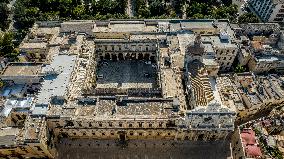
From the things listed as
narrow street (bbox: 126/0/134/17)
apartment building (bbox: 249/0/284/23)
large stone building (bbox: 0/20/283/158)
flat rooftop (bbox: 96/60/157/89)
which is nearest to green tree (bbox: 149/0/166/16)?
narrow street (bbox: 126/0/134/17)

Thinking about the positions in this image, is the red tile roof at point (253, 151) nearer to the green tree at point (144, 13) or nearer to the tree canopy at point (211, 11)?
the tree canopy at point (211, 11)

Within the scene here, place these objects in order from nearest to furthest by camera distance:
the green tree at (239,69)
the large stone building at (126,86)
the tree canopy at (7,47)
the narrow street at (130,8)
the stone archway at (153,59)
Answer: the large stone building at (126,86) → the green tree at (239,69) → the tree canopy at (7,47) → the stone archway at (153,59) → the narrow street at (130,8)

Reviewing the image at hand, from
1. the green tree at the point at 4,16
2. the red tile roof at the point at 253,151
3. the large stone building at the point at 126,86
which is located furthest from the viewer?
the green tree at the point at 4,16

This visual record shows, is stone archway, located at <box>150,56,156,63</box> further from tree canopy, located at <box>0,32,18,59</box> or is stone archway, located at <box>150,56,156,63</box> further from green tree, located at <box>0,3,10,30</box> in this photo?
green tree, located at <box>0,3,10,30</box>

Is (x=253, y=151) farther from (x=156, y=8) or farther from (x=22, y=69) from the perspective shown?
(x=156, y=8)

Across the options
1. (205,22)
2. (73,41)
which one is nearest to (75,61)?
(73,41)

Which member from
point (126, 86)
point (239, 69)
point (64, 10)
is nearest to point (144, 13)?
point (64, 10)

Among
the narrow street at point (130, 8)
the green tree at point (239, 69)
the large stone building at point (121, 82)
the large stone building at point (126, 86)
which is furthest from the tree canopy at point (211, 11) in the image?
the green tree at point (239, 69)
